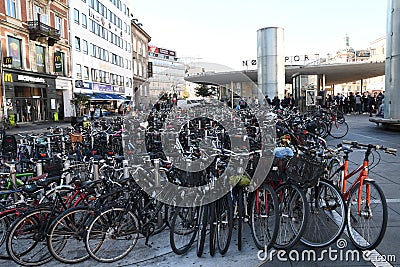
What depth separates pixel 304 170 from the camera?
3543 millimetres

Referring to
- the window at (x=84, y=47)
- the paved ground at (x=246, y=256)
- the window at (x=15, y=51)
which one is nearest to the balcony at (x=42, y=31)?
the window at (x=15, y=51)

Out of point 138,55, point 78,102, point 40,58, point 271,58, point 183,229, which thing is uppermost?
point 138,55

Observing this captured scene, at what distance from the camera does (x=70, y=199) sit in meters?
3.74

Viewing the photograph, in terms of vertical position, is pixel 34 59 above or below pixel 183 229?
above

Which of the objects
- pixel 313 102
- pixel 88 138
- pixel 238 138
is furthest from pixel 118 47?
pixel 238 138

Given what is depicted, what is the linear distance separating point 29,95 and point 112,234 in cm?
2590

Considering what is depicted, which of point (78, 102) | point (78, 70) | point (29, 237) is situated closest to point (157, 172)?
point (29, 237)

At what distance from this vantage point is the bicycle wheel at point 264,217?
3460mm

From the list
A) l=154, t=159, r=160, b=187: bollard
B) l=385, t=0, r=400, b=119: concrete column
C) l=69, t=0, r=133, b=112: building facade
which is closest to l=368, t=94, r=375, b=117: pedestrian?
l=385, t=0, r=400, b=119: concrete column

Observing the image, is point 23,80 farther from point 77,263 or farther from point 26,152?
point 77,263

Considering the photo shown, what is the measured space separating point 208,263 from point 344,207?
1499mm

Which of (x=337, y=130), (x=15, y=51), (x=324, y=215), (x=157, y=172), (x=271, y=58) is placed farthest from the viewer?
(x=15, y=51)

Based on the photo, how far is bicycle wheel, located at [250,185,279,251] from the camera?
11.4ft

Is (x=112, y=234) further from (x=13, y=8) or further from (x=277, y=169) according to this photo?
(x=13, y=8)
